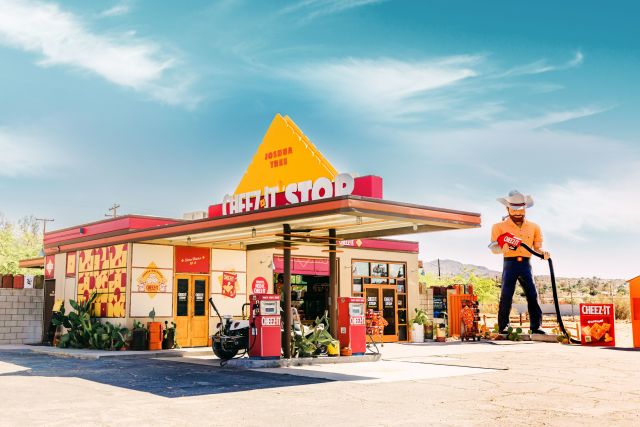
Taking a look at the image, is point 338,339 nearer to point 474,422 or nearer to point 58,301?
point 474,422

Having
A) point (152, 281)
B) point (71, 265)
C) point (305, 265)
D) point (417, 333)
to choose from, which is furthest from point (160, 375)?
point (417, 333)

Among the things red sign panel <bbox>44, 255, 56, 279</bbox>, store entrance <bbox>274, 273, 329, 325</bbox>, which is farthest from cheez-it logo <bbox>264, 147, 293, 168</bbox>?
red sign panel <bbox>44, 255, 56, 279</bbox>

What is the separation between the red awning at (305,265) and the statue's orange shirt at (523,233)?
761 centimetres

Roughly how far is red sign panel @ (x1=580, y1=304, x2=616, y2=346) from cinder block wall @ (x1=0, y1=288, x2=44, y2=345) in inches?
835

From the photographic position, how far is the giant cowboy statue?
95.2ft

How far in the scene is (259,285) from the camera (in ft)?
84.9

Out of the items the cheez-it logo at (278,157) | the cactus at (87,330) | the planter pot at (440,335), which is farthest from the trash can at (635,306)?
the cactus at (87,330)

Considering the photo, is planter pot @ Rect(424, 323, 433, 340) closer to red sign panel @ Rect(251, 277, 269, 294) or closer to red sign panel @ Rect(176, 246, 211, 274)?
red sign panel @ Rect(251, 277, 269, 294)

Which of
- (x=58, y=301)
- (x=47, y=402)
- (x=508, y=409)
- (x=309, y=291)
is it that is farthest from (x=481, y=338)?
(x=47, y=402)

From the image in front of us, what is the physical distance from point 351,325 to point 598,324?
12.0m

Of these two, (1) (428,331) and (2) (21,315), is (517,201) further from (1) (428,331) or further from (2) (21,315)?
(2) (21,315)

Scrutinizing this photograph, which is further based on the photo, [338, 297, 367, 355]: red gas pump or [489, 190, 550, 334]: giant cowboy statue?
[489, 190, 550, 334]: giant cowboy statue

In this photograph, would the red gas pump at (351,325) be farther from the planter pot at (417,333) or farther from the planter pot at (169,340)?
the planter pot at (417,333)

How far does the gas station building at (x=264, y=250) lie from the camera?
1739 centimetres
